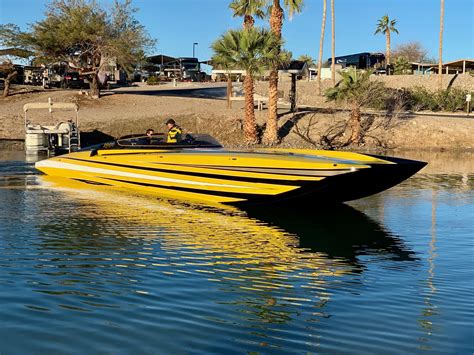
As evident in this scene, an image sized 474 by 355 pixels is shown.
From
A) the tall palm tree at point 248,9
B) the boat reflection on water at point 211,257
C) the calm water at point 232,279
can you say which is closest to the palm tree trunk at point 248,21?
the tall palm tree at point 248,9

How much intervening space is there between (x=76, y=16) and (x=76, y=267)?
105 ft

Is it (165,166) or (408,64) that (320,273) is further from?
(408,64)

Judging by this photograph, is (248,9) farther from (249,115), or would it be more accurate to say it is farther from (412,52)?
(412,52)

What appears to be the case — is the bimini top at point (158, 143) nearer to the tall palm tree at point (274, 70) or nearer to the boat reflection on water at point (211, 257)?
the boat reflection on water at point (211, 257)

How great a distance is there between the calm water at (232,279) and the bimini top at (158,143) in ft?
5.76

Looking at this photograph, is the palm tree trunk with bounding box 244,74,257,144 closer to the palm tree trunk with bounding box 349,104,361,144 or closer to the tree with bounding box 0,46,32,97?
the palm tree trunk with bounding box 349,104,361,144

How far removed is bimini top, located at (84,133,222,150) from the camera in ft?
45.7

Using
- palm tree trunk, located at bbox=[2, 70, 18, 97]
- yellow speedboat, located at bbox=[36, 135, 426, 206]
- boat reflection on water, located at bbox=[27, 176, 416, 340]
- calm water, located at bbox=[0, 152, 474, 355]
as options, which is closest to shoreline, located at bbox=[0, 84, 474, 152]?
palm tree trunk, located at bbox=[2, 70, 18, 97]

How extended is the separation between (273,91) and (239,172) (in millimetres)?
18699

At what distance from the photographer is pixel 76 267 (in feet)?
24.8

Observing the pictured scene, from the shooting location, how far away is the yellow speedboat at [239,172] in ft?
37.0

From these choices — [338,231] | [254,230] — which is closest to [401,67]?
[338,231]

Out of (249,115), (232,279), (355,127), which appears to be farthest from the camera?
(355,127)

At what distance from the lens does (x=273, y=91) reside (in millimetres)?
29922
